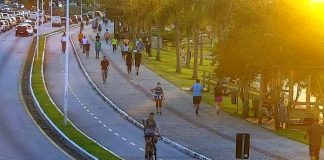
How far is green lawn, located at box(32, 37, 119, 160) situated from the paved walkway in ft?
9.72

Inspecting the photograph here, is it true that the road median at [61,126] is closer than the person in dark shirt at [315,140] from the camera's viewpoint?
A: No

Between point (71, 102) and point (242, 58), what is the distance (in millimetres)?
8417

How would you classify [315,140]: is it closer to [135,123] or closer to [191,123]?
[191,123]

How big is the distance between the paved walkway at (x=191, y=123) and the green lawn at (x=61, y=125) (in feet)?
9.72

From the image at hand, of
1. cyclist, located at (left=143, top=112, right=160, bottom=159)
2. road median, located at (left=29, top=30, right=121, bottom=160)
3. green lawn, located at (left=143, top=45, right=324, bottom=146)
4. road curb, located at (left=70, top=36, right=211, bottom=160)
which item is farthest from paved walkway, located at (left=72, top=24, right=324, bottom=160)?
road median, located at (left=29, top=30, right=121, bottom=160)

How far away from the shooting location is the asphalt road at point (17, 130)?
2602cm

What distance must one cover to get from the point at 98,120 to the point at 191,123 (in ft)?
12.1

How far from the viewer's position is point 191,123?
3291 centimetres

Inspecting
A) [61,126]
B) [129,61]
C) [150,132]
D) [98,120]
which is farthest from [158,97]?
[129,61]

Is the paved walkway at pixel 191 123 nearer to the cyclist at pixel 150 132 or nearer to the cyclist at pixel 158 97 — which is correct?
the cyclist at pixel 158 97

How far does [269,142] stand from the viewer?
29.1 metres

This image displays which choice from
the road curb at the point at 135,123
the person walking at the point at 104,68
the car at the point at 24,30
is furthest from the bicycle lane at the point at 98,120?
the car at the point at 24,30

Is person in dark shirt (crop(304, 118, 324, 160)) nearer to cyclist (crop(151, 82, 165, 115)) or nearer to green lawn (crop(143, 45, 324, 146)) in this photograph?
green lawn (crop(143, 45, 324, 146))

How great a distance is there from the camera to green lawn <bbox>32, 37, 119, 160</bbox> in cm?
2509
